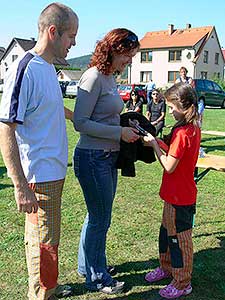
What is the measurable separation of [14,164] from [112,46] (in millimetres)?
1028

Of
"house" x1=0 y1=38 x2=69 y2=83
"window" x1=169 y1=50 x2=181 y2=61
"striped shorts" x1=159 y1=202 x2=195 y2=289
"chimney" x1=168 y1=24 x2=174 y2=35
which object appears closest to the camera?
"striped shorts" x1=159 y1=202 x2=195 y2=289

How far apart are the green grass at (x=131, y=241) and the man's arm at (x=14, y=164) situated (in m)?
1.14

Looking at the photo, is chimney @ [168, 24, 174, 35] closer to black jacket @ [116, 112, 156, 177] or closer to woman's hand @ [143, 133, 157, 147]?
black jacket @ [116, 112, 156, 177]

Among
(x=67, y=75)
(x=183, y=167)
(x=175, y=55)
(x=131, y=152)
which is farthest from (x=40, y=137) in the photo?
(x=67, y=75)

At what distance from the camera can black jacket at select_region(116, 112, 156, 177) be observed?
2740 mm

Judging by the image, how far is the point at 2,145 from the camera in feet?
6.83

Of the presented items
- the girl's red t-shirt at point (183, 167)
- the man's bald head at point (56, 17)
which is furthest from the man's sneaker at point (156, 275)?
the man's bald head at point (56, 17)

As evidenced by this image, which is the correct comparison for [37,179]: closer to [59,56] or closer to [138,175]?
[59,56]

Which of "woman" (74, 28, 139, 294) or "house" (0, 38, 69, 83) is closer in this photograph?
"woman" (74, 28, 139, 294)

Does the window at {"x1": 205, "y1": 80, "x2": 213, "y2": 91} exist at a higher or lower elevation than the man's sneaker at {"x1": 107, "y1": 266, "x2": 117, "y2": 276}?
higher

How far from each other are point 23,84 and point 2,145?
1.10 ft

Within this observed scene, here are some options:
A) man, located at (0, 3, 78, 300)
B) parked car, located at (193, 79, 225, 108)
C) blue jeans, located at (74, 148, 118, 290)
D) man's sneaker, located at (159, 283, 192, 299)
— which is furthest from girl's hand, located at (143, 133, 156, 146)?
parked car, located at (193, 79, 225, 108)

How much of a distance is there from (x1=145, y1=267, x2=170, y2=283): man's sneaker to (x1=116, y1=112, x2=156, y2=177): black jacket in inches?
36.1

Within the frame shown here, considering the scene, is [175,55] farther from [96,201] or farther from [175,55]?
[96,201]
